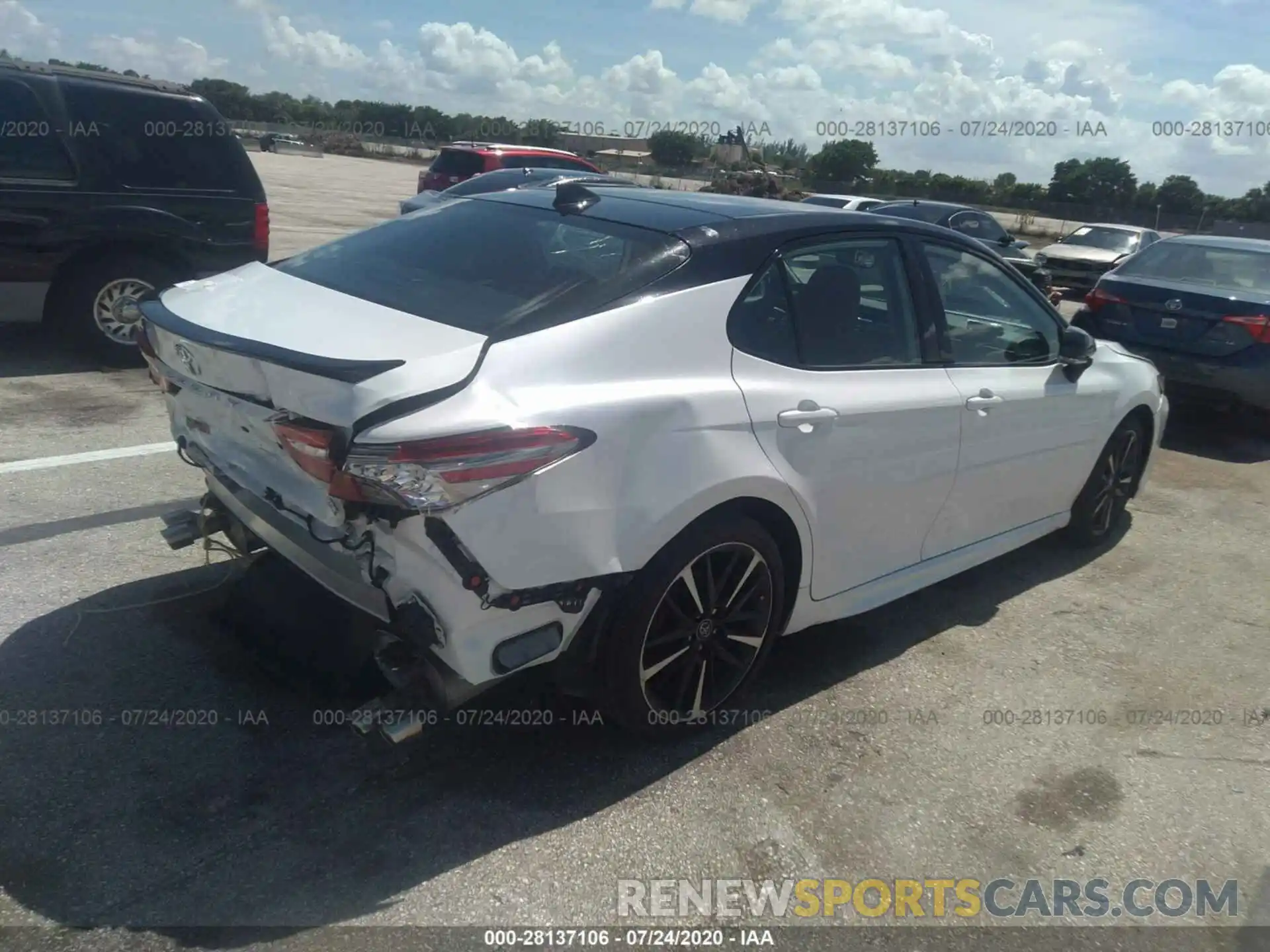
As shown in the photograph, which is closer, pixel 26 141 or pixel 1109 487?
pixel 1109 487

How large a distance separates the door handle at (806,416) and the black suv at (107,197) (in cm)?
517

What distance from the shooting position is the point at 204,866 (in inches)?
106

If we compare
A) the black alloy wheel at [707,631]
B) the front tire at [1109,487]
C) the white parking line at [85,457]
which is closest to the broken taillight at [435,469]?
the black alloy wheel at [707,631]

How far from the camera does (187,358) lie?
3.19 meters

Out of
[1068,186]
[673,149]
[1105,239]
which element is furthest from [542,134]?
[1105,239]

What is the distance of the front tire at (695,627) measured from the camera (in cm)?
304

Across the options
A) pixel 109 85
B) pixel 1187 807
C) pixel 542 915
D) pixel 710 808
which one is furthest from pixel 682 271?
pixel 109 85

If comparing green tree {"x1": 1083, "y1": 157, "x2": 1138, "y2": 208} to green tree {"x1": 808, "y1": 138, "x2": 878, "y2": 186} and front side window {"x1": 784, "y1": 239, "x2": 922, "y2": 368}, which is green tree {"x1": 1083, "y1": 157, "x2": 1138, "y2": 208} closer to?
green tree {"x1": 808, "y1": 138, "x2": 878, "y2": 186}

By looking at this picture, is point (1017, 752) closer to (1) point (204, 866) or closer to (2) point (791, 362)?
(2) point (791, 362)

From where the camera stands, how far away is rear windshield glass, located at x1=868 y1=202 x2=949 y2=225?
49.2 feet

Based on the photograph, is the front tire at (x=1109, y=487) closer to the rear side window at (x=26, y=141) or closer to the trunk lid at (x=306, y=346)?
the trunk lid at (x=306, y=346)

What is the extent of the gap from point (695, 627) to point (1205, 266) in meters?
7.72

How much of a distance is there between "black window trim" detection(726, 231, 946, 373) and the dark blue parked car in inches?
197

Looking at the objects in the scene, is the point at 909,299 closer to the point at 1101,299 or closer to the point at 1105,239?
the point at 1101,299
